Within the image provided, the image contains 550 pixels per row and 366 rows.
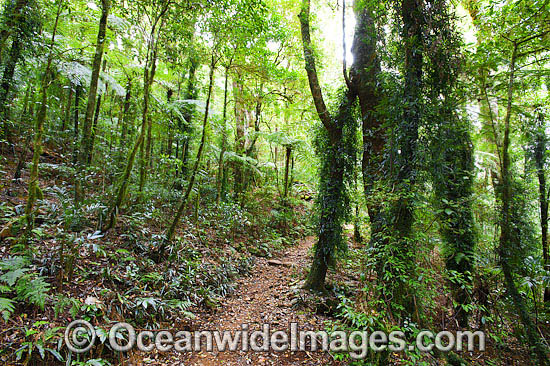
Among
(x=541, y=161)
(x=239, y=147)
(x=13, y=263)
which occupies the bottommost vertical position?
(x=13, y=263)

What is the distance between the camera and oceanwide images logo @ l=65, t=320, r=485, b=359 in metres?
2.87

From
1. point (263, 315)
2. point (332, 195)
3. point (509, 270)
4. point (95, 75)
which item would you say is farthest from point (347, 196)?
point (95, 75)

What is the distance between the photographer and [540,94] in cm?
750

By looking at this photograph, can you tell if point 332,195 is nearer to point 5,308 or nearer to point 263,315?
point 263,315

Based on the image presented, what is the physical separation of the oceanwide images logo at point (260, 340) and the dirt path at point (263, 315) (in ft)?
0.42

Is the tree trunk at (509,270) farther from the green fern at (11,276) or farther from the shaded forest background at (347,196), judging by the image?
the green fern at (11,276)

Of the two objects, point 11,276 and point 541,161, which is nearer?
point 11,276

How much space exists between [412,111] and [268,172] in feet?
31.6

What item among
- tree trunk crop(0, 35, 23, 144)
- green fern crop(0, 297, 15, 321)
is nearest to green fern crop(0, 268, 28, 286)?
green fern crop(0, 297, 15, 321)

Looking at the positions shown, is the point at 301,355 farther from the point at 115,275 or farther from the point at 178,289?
the point at 115,275

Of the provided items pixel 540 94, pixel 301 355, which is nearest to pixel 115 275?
pixel 301 355

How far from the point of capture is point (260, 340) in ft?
13.4

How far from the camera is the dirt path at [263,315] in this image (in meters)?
3.61

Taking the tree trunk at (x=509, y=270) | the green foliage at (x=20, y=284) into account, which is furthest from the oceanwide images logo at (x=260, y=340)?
the tree trunk at (x=509, y=270)
